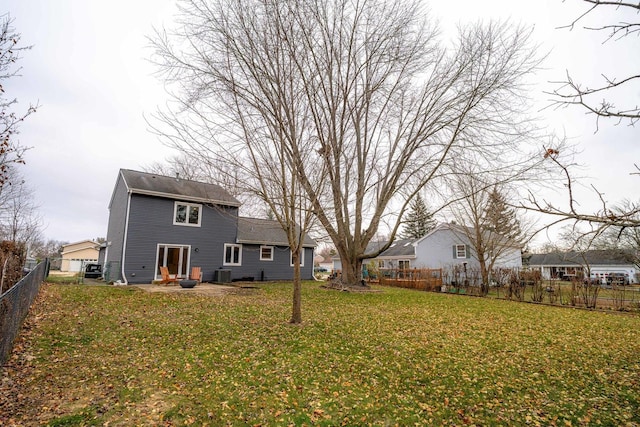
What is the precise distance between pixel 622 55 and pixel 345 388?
5.17 m

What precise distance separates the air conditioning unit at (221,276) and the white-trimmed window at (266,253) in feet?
10.9

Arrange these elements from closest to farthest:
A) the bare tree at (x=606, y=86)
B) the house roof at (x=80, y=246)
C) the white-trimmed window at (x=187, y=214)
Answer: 1. the bare tree at (x=606, y=86)
2. the white-trimmed window at (x=187, y=214)
3. the house roof at (x=80, y=246)

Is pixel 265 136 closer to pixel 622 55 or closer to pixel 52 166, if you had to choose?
pixel 622 55

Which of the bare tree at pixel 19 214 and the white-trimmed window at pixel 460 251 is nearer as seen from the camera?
the bare tree at pixel 19 214

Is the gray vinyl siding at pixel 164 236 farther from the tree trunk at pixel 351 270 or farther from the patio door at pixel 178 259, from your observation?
the tree trunk at pixel 351 270

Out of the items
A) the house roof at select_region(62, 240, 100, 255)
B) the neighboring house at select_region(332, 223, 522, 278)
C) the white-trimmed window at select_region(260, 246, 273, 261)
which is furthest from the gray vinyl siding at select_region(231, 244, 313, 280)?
the house roof at select_region(62, 240, 100, 255)

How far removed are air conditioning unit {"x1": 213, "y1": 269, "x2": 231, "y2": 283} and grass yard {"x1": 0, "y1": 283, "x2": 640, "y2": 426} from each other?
32.6ft

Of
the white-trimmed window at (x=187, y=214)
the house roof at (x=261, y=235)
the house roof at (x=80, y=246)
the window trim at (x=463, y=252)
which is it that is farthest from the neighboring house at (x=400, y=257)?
the house roof at (x=80, y=246)

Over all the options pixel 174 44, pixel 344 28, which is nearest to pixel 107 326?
pixel 174 44

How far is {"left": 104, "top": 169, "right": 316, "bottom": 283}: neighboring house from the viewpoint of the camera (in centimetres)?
1670

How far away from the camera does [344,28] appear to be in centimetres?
1118

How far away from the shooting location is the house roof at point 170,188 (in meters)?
17.2

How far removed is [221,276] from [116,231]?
6566 millimetres

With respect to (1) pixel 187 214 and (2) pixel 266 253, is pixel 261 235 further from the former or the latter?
(1) pixel 187 214
